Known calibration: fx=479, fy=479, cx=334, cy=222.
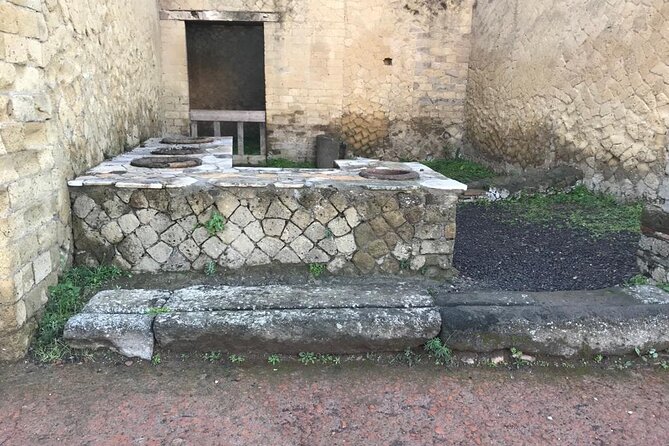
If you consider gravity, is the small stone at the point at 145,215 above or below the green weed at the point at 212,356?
above

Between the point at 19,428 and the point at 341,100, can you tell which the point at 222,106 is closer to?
the point at 341,100

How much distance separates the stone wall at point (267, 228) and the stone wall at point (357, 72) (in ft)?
18.0

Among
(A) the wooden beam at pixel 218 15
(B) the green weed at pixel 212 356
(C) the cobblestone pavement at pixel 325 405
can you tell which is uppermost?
(A) the wooden beam at pixel 218 15

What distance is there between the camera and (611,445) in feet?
6.40

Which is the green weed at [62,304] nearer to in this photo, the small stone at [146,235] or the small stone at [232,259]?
the small stone at [146,235]

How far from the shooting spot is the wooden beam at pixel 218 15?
7.98 metres

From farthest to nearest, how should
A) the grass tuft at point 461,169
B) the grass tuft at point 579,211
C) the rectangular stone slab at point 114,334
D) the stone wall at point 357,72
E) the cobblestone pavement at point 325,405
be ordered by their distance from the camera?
the stone wall at point 357,72 < the grass tuft at point 461,169 < the grass tuft at point 579,211 < the rectangular stone slab at point 114,334 < the cobblestone pavement at point 325,405

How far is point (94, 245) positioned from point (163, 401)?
158 cm

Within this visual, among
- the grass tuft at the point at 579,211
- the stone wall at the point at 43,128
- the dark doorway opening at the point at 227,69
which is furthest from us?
the dark doorway opening at the point at 227,69

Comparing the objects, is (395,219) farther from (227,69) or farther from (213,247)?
(227,69)

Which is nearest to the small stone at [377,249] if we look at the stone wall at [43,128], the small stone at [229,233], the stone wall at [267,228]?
the stone wall at [267,228]

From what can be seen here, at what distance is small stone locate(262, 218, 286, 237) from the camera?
3.41 metres

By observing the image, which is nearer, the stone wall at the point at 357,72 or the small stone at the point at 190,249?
the small stone at the point at 190,249

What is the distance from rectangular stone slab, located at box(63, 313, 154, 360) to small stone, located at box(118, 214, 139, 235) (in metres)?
0.93
